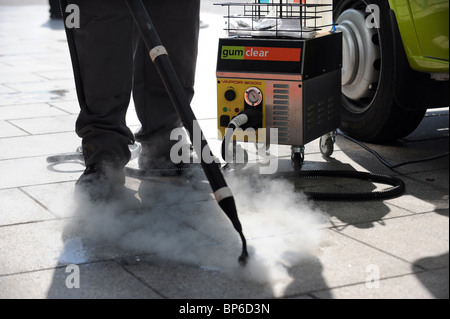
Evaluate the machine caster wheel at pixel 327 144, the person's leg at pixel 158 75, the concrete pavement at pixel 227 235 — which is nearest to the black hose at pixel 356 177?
the concrete pavement at pixel 227 235

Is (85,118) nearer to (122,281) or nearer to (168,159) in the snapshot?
(168,159)

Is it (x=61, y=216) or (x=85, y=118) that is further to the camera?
(x=85, y=118)

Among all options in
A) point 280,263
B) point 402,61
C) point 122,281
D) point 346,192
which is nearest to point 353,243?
point 280,263

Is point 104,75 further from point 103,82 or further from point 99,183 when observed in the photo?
point 99,183

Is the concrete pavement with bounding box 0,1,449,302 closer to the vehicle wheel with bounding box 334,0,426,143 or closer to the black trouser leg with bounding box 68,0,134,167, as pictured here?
the vehicle wheel with bounding box 334,0,426,143

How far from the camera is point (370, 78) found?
13.4 ft

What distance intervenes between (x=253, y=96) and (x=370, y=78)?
33.3 inches

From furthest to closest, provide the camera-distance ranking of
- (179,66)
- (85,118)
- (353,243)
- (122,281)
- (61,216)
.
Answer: (179,66) < (85,118) < (61,216) < (353,243) < (122,281)

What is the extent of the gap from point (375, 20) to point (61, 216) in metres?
1.95

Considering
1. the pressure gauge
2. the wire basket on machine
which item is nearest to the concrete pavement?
the pressure gauge

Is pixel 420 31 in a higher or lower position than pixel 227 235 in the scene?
higher

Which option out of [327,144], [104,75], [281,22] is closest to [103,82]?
[104,75]

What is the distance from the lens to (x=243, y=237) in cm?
265

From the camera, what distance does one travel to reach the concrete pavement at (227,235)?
2.40 meters
